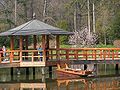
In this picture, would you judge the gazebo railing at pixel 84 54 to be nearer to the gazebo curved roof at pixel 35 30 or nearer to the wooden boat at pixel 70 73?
the wooden boat at pixel 70 73

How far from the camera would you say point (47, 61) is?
28.8 meters

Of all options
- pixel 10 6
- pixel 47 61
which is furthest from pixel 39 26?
pixel 10 6

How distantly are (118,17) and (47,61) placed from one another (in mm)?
27812

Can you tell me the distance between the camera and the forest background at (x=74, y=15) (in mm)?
54375

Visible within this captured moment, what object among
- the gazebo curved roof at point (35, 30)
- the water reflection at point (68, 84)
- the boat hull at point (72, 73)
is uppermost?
the gazebo curved roof at point (35, 30)

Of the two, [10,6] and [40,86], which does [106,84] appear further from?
[10,6]

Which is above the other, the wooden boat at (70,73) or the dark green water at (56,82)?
the wooden boat at (70,73)

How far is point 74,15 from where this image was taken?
65.1 m

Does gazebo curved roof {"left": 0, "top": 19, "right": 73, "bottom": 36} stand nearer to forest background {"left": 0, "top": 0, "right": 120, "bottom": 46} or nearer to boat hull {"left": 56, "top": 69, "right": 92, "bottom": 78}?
boat hull {"left": 56, "top": 69, "right": 92, "bottom": 78}

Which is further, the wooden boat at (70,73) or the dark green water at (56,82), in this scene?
the wooden boat at (70,73)

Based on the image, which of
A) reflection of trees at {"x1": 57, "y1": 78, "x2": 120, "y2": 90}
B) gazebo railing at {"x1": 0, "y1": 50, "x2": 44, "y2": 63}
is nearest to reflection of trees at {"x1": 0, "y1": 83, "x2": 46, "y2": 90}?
reflection of trees at {"x1": 57, "y1": 78, "x2": 120, "y2": 90}

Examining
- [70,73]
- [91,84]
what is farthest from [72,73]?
[91,84]

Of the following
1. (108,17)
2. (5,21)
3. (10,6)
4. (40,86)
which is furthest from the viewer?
(10,6)

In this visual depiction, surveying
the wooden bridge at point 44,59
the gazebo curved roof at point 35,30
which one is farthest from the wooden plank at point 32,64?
the gazebo curved roof at point 35,30
